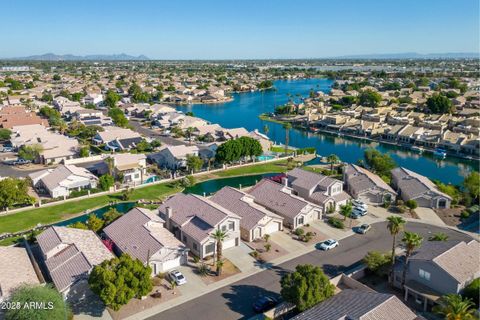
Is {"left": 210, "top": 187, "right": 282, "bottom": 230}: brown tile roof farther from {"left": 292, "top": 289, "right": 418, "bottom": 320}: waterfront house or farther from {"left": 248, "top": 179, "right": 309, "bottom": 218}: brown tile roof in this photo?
{"left": 292, "top": 289, "right": 418, "bottom": 320}: waterfront house

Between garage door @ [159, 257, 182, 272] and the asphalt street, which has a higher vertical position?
garage door @ [159, 257, 182, 272]

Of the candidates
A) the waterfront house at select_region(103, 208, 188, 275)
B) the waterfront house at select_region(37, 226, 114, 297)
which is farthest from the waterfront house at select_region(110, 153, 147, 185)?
the waterfront house at select_region(37, 226, 114, 297)

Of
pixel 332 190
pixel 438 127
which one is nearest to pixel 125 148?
pixel 332 190

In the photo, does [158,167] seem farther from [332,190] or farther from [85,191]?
[332,190]

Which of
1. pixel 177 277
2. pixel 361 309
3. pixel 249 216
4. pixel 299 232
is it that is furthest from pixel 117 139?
pixel 361 309

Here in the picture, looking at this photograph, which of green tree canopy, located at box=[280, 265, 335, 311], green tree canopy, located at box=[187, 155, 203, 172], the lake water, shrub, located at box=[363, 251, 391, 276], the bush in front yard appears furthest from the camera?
the lake water

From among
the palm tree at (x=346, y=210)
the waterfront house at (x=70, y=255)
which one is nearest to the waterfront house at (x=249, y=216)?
the palm tree at (x=346, y=210)

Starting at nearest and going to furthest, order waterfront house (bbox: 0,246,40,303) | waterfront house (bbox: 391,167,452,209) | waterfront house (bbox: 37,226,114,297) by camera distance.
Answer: waterfront house (bbox: 0,246,40,303), waterfront house (bbox: 37,226,114,297), waterfront house (bbox: 391,167,452,209)
